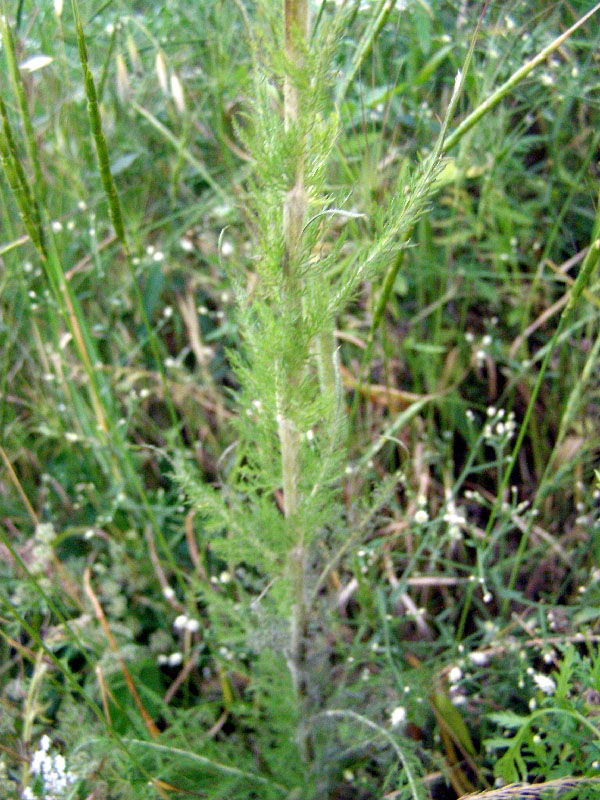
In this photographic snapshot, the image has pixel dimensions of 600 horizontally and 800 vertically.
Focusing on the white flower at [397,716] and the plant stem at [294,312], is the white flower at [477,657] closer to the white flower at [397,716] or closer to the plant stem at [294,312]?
the white flower at [397,716]

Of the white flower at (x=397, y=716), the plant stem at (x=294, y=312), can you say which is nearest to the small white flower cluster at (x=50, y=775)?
the plant stem at (x=294, y=312)

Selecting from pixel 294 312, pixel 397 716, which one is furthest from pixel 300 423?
pixel 397 716

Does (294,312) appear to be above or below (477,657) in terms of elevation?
above

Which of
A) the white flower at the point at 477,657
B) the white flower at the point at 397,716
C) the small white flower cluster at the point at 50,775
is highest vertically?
the small white flower cluster at the point at 50,775

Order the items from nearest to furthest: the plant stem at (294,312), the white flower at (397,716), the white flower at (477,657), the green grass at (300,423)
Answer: the plant stem at (294,312) < the green grass at (300,423) < the white flower at (397,716) < the white flower at (477,657)

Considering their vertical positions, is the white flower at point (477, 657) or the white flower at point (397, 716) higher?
the white flower at point (397, 716)

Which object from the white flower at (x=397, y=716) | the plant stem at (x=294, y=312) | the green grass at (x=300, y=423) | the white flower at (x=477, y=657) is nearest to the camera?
the plant stem at (x=294, y=312)

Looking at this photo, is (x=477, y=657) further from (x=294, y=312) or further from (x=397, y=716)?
(x=294, y=312)
